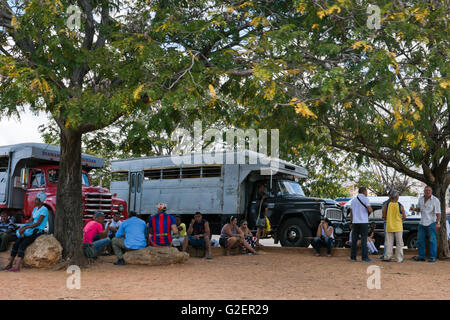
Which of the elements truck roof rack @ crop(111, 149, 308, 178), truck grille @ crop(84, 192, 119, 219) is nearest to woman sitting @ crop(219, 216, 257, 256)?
truck roof rack @ crop(111, 149, 308, 178)

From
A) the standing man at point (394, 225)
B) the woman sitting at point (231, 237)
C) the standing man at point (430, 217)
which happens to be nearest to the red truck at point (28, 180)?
the woman sitting at point (231, 237)

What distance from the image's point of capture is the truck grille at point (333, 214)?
1610 centimetres

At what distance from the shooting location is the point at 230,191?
1745 cm

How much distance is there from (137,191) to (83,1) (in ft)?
36.9

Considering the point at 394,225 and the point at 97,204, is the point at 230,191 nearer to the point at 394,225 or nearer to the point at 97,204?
the point at 97,204

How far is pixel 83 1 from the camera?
10.2 metres

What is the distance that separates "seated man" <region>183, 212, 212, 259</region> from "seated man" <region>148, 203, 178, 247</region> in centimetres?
132

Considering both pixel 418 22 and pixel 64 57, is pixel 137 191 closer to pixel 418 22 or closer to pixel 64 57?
pixel 64 57

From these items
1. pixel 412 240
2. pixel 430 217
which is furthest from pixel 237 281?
pixel 412 240

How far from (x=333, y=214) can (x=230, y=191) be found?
145 inches

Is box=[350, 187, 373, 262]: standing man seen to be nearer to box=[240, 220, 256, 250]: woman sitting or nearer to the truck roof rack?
box=[240, 220, 256, 250]: woman sitting

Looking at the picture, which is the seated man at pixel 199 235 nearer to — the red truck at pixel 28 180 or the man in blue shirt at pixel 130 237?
the man in blue shirt at pixel 130 237

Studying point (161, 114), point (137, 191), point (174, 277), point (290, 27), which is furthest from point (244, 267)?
point (137, 191)

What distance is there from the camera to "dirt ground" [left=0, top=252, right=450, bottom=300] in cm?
741
